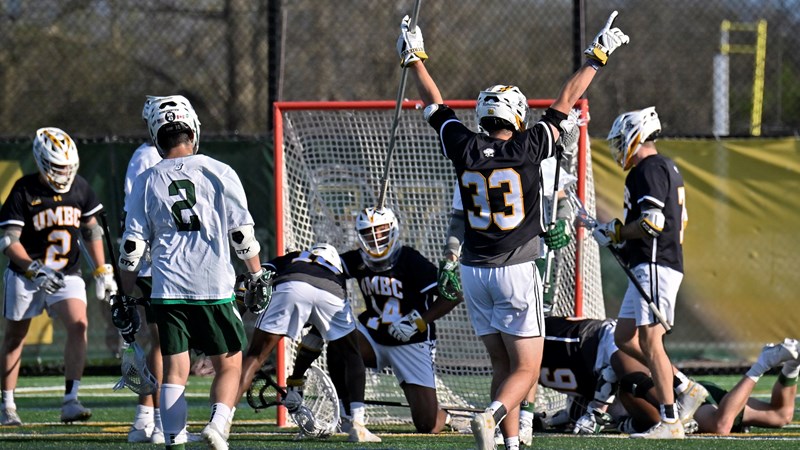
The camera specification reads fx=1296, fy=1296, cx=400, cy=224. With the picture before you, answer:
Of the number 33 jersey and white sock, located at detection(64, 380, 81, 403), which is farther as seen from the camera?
white sock, located at detection(64, 380, 81, 403)

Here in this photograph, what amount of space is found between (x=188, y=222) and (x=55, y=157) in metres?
2.53

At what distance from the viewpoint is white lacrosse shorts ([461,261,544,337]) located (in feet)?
18.5

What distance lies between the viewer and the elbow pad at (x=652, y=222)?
267 inches

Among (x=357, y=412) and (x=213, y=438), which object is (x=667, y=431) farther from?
(x=213, y=438)

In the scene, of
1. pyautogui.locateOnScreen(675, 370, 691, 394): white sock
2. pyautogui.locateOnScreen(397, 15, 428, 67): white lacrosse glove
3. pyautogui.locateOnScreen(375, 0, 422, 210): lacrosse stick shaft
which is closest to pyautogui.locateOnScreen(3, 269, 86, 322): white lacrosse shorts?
pyautogui.locateOnScreen(375, 0, 422, 210): lacrosse stick shaft

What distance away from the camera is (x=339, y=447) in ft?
21.2

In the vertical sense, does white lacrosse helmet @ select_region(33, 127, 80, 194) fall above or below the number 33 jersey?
above

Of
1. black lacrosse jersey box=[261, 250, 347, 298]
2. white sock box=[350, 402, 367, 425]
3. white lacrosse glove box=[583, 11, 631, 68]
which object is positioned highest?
white lacrosse glove box=[583, 11, 631, 68]

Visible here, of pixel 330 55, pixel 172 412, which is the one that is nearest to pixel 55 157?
pixel 172 412

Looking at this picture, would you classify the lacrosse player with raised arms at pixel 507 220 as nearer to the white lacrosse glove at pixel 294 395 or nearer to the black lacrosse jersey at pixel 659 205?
the black lacrosse jersey at pixel 659 205

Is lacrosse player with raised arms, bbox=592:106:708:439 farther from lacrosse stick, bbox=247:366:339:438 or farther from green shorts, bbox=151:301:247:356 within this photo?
green shorts, bbox=151:301:247:356

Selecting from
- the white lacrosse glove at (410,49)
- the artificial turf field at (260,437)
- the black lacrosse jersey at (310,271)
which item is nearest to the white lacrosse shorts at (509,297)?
the artificial turf field at (260,437)

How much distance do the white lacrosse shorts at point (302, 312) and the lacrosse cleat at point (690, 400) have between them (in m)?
1.82

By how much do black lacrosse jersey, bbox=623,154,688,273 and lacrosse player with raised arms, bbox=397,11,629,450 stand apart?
1.26 metres
